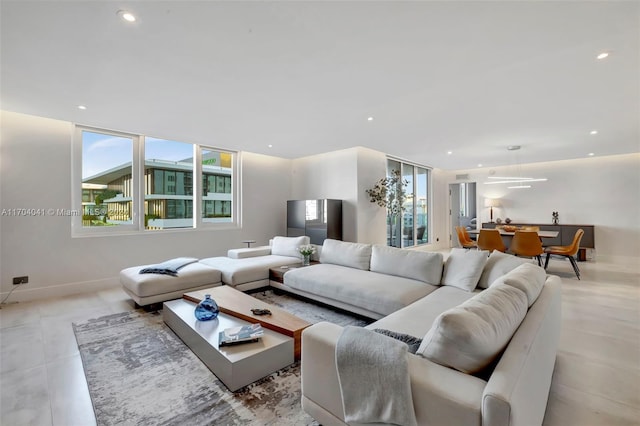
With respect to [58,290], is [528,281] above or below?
above

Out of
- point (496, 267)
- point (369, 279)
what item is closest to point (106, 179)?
point (369, 279)

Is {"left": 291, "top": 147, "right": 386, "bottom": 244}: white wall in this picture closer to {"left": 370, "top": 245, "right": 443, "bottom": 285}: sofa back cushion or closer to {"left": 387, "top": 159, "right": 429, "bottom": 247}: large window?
{"left": 387, "top": 159, "right": 429, "bottom": 247}: large window

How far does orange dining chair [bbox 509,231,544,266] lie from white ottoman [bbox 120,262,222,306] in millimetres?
5310

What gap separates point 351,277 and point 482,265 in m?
1.38

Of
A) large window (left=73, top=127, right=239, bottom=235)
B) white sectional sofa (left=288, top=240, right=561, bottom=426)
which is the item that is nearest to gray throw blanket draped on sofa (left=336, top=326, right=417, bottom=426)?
white sectional sofa (left=288, top=240, right=561, bottom=426)

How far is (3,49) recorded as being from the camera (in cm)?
232

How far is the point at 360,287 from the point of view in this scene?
2990 millimetres

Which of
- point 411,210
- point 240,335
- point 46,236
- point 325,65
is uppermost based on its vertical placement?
point 325,65

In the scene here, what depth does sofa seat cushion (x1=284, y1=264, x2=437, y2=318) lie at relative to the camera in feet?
8.96

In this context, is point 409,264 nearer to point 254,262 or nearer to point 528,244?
point 254,262

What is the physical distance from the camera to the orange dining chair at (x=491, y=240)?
559 cm

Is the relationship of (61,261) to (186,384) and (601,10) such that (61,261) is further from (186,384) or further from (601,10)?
(601,10)

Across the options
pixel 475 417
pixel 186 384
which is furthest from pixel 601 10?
pixel 186 384

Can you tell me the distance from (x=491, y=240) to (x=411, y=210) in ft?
8.10
